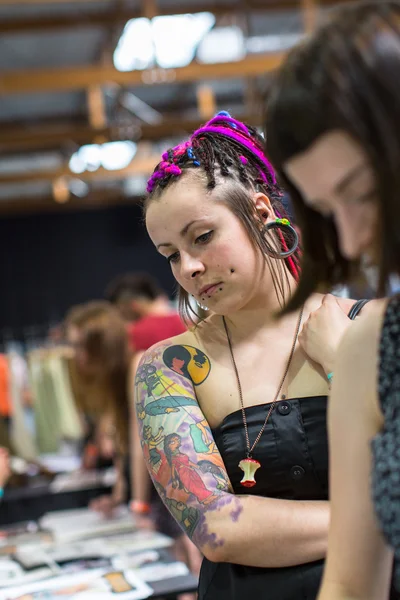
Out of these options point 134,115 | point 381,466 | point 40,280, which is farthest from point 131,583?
point 40,280

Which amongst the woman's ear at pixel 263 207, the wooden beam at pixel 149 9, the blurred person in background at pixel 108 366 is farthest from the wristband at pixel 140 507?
the wooden beam at pixel 149 9

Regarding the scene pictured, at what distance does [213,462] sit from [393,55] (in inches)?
32.3

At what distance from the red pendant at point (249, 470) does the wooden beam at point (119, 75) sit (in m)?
4.28

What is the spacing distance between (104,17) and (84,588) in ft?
16.1

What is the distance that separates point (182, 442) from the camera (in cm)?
137

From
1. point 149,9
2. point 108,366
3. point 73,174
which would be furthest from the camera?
point 73,174

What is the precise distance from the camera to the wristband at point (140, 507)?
3277 millimetres

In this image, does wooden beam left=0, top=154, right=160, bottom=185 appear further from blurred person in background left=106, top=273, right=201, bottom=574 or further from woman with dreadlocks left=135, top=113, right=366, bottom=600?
woman with dreadlocks left=135, top=113, right=366, bottom=600

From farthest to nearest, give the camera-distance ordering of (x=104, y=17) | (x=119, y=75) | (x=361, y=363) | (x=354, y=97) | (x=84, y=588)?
1. (x=104, y=17)
2. (x=119, y=75)
3. (x=84, y=588)
4. (x=361, y=363)
5. (x=354, y=97)

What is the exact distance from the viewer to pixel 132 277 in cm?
472

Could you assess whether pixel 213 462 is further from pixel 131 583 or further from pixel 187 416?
pixel 131 583

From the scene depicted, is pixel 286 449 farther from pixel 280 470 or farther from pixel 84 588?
pixel 84 588

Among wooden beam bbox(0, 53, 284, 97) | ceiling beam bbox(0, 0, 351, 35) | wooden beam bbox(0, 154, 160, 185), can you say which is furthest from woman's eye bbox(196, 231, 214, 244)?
wooden beam bbox(0, 154, 160, 185)

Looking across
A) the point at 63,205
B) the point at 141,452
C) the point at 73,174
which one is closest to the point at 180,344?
the point at 141,452
